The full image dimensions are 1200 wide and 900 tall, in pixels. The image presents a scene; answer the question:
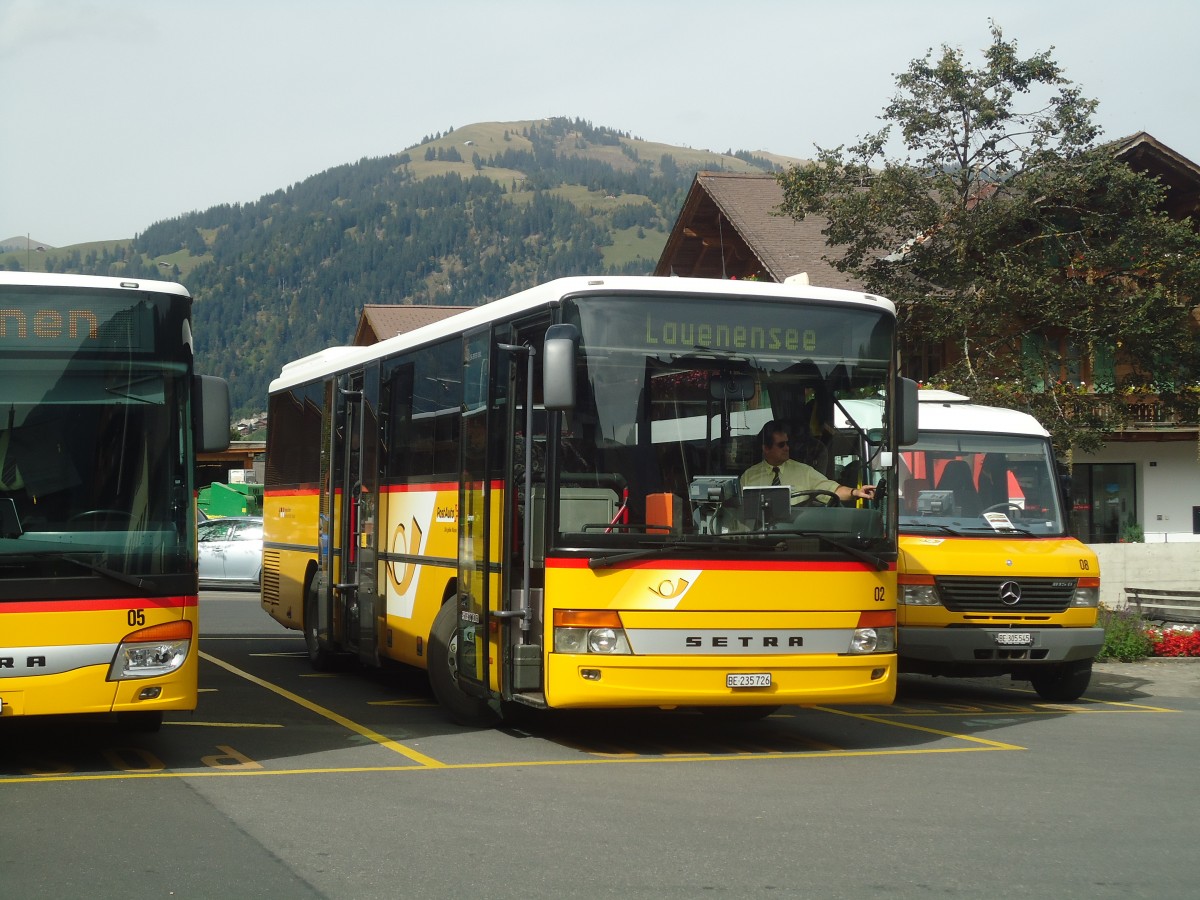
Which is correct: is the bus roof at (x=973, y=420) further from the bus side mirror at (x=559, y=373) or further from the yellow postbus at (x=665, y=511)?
the bus side mirror at (x=559, y=373)

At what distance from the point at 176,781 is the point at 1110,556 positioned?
2351 centimetres

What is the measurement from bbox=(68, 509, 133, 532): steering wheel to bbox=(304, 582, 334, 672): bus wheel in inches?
266

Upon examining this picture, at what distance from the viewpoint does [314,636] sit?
1634cm

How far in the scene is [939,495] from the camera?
14.8 metres

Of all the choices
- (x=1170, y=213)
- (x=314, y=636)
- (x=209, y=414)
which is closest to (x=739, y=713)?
(x=209, y=414)

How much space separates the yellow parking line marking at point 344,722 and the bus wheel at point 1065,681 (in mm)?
6685

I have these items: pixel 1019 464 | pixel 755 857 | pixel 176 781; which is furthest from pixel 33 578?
pixel 1019 464

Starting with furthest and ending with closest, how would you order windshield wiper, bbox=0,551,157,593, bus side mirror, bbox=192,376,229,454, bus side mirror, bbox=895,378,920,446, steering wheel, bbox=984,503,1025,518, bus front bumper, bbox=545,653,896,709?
steering wheel, bbox=984,503,1025,518, bus side mirror, bbox=895,378,920,446, bus front bumper, bbox=545,653,896,709, bus side mirror, bbox=192,376,229,454, windshield wiper, bbox=0,551,157,593

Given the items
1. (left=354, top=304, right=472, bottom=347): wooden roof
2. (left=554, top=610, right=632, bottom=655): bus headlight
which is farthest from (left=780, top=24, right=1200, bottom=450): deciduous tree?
(left=354, top=304, right=472, bottom=347): wooden roof

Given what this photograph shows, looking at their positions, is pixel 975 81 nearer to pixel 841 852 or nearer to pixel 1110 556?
pixel 1110 556

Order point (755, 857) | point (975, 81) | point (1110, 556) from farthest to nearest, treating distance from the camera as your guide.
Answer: point (1110, 556) < point (975, 81) < point (755, 857)

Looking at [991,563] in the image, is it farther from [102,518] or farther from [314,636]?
[102,518]

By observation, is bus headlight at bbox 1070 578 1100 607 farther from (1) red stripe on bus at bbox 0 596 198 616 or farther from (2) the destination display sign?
(2) the destination display sign

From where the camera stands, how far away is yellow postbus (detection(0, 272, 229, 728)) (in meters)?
9.01
